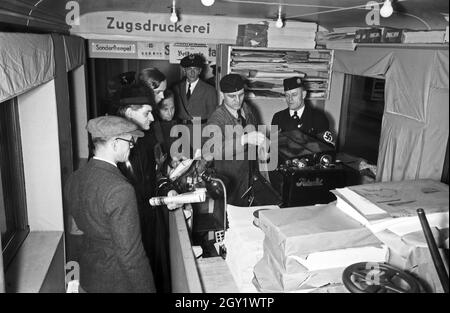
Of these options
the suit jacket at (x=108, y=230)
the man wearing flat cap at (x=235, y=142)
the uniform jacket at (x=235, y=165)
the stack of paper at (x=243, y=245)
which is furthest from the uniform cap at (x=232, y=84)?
the suit jacket at (x=108, y=230)

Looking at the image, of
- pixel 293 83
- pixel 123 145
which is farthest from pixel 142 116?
pixel 293 83

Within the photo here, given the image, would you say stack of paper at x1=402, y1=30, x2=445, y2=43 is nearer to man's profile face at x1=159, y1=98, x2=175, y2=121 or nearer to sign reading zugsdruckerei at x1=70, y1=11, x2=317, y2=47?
sign reading zugsdruckerei at x1=70, y1=11, x2=317, y2=47

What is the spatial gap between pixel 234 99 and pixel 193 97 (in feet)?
3.82

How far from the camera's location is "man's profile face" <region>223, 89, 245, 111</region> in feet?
9.72

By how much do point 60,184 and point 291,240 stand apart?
6.40ft

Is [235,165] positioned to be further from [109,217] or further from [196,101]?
A: [196,101]

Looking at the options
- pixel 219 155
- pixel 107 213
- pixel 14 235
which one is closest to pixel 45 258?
pixel 14 235

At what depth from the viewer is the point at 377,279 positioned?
1.12 metres

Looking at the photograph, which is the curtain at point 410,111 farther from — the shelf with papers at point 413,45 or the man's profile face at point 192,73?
the man's profile face at point 192,73

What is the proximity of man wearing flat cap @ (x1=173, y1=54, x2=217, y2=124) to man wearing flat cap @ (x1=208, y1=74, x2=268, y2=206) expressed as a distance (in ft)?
3.25

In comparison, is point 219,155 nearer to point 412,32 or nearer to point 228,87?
point 228,87

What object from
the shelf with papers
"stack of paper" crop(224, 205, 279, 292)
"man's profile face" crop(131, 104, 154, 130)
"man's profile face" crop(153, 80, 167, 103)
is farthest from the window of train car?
the shelf with papers

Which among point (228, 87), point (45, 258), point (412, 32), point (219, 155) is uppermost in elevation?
point (412, 32)

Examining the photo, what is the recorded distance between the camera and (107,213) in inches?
66.6
